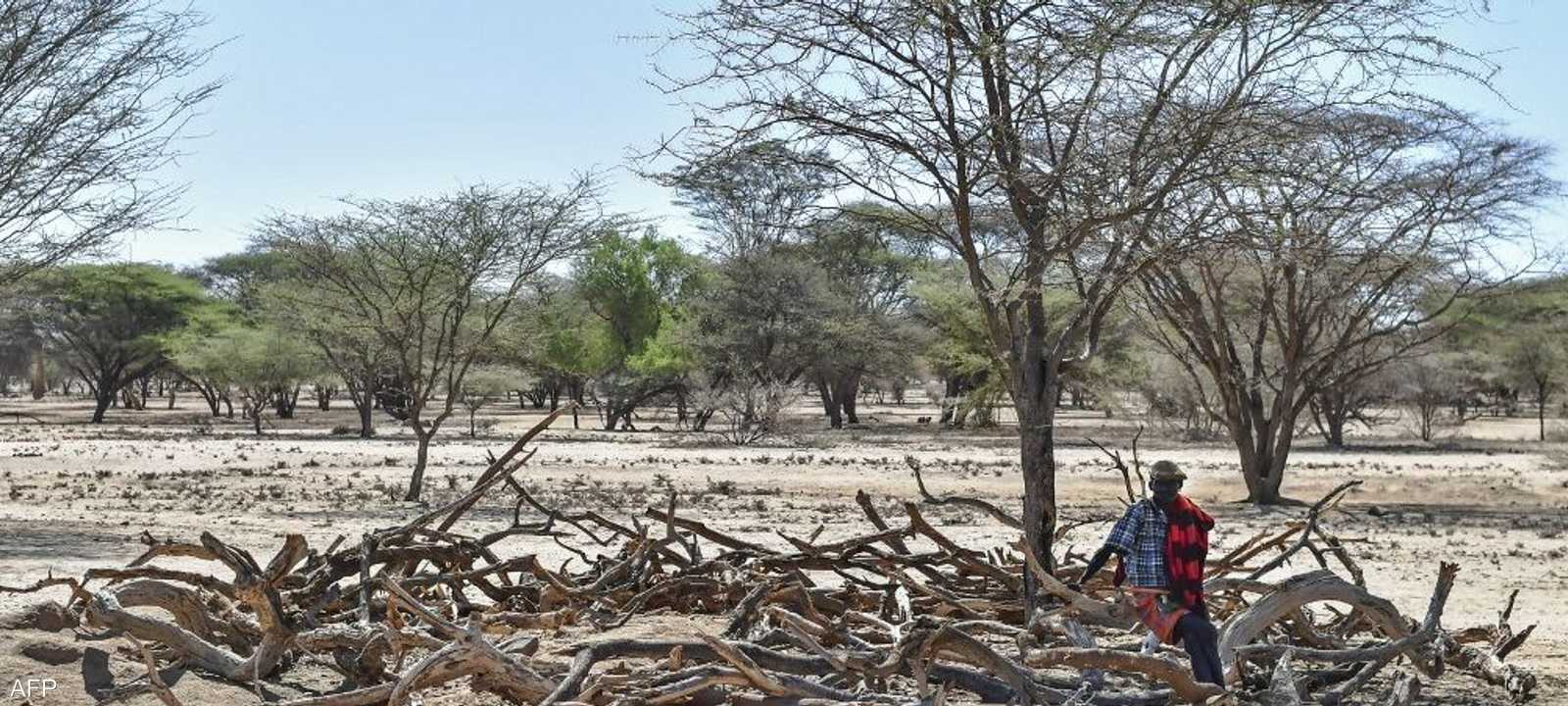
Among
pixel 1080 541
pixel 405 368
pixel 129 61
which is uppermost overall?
pixel 129 61

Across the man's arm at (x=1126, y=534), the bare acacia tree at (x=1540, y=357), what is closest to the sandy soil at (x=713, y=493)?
the man's arm at (x=1126, y=534)

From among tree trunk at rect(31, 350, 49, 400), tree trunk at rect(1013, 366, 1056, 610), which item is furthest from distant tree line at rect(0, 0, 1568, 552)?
tree trunk at rect(31, 350, 49, 400)

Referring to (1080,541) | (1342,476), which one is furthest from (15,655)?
(1342,476)

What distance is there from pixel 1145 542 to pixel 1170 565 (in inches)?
5.2

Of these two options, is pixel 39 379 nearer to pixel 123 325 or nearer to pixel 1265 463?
pixel 123 325

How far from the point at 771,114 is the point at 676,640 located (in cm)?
364

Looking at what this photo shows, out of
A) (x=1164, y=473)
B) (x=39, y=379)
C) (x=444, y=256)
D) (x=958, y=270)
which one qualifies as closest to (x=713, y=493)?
(x=444, y=256)

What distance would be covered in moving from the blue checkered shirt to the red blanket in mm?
33

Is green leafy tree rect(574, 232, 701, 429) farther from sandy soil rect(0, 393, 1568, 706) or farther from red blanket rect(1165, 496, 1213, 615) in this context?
red blanket rect(1165, 496, 1213, 615)

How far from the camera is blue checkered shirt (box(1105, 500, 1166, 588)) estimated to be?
6160 millimetres

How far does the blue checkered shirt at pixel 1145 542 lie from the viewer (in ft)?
20.2

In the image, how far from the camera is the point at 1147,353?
45.1 meters

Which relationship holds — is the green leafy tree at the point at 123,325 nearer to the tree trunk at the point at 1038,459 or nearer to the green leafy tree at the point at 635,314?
the green leafy tree at the point at 635,314

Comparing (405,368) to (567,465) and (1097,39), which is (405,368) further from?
(1097,39)
